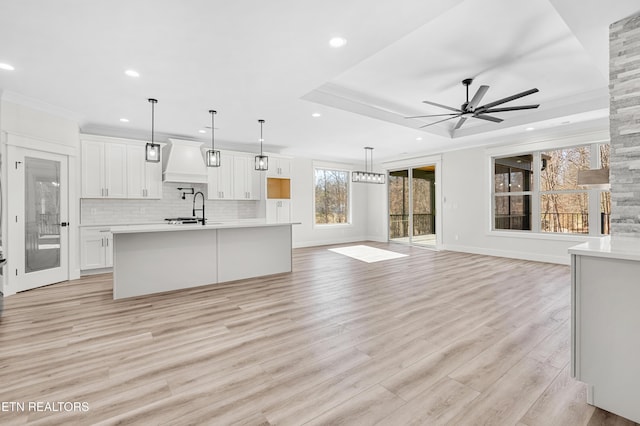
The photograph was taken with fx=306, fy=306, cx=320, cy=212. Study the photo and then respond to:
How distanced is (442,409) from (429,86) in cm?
403

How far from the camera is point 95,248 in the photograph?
17.6ft

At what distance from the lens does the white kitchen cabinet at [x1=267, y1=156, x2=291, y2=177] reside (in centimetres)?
762

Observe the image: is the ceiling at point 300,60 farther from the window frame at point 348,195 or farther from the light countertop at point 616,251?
the window frame at point 348,195

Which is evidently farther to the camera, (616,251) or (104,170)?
(104,170)

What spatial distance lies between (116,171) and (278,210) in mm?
3444

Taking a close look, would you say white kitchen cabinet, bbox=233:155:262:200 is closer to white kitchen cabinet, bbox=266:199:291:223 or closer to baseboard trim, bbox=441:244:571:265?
A: white kitchen cabinet, bbox=266:199:291:223

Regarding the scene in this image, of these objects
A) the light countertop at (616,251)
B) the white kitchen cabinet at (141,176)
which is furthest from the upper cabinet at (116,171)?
the light countertop at (616,251)

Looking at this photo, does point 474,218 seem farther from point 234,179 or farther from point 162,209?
point 162,209

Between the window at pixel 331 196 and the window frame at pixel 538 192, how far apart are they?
4.21m

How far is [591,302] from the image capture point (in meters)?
1.76

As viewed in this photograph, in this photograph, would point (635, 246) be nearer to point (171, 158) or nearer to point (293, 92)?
point (293, 92)

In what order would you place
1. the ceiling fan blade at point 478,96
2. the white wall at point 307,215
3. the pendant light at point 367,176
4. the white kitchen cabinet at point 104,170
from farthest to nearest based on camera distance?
the white wall at point 307,215 → the pendant light at point 367,176 → the white kitchen cabinet at point 104,170 → the ceiling fan blade at point 478,96

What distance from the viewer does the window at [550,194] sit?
568cm

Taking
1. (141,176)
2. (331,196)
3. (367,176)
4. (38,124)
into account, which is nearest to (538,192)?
(367,176)
